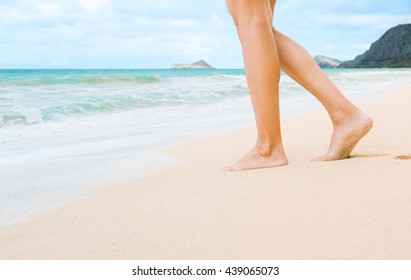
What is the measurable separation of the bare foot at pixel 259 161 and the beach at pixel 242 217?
0.16 ft

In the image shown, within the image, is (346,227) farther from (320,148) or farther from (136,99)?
(136,99)

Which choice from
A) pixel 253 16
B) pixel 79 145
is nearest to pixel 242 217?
pixel 253 16

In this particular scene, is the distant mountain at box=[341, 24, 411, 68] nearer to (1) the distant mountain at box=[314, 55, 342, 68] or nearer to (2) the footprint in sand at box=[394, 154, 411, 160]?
(1) the distant mountain at box=[314, 55, 342, 68]

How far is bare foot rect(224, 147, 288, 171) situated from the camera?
72.4 inches

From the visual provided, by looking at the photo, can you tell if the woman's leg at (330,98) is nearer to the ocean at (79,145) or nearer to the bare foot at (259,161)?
the bare foot at (259,161)

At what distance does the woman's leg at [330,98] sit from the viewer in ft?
5.94

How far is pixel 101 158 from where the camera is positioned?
245 centimetres

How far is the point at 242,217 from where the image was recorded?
1240mm

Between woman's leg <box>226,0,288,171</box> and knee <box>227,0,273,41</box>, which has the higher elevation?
knee <box>227,0,273,41</box>

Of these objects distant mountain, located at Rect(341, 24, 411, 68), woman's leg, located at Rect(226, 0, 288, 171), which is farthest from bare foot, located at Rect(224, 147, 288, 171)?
distant mountain, located at Rect(341, 24, 411, 68)

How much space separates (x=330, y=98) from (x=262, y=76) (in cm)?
27

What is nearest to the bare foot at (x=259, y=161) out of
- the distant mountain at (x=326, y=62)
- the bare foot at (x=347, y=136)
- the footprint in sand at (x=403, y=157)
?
the bare foot at (x=347, y=136)

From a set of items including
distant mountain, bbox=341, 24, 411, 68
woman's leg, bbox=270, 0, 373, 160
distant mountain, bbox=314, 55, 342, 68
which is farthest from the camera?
distant mountain, bbox=314, 55, 342, 68
